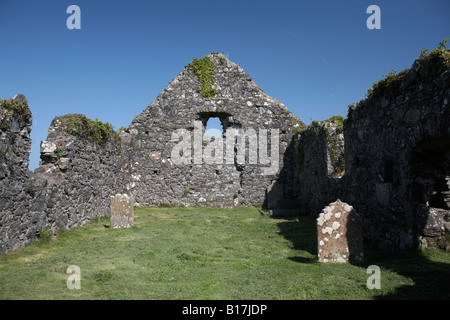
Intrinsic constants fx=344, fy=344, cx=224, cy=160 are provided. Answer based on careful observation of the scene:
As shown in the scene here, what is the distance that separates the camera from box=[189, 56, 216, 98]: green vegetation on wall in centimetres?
1561

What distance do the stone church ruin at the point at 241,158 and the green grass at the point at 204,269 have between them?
2.62 ft

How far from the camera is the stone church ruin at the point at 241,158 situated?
5664mm

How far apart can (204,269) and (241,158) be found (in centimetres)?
1008

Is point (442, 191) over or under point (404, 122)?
under

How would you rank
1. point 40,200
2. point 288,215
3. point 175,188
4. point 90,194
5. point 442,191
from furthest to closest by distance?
1. point 175,188
2. point 288,215
3. point 90,194
4. point 40,200
5. point 442,191

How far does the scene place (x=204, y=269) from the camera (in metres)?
5.51

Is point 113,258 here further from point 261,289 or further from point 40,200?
point 261,289

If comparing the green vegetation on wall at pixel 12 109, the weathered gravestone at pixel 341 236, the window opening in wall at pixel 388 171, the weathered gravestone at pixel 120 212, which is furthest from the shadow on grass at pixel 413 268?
the green vegetation on wall at pixel 12 109

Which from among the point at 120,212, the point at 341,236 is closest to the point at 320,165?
the point at 341,236

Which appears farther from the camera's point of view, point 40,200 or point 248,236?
point 248,236

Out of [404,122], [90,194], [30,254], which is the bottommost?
[30,254]
